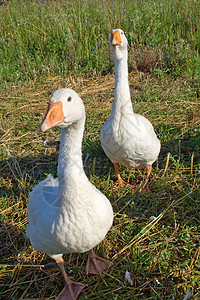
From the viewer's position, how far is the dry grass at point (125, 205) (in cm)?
218

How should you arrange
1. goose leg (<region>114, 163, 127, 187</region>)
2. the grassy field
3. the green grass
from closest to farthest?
the grassy field → goose leg (<region>114, 163, 127, 187</region>) → the green grass

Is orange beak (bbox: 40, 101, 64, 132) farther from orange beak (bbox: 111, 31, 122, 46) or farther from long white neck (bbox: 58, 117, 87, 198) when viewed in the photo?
orange beak (bbox: 111, 31, 122, 46)

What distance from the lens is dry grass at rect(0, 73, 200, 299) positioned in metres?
2.18

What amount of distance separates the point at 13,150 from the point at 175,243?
2.44 metres

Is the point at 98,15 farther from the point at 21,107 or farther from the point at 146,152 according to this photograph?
the point at 146,152

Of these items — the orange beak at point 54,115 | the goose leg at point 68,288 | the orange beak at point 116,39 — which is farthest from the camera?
the orange beak at point 116,39

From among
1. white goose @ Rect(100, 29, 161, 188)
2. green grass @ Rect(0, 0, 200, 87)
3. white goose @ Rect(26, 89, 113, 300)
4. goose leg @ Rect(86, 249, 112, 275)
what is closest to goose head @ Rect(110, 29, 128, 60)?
white goose @ Rect(100, 29, 161, 188)

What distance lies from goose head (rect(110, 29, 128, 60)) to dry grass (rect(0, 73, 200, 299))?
1.27m

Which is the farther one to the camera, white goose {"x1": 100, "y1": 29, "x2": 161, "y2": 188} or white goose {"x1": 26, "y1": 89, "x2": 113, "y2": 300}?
white goose {"x1": 100, "y1": 29, "x2": 161, "y2": 188}

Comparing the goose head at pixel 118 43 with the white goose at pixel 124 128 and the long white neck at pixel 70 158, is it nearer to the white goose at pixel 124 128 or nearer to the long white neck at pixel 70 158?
the white goose at pixel 124 128

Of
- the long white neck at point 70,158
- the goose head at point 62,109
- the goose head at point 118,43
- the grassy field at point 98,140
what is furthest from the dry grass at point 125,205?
the goose head at point 62,109

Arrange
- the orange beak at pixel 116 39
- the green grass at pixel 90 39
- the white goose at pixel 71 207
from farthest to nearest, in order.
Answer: the green grass at pixel 90 39 < the orange beak at pixel 116 39 < the white goose at pixel 71 207

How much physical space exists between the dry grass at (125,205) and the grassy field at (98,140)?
10mm

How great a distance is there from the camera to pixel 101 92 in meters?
4.93
